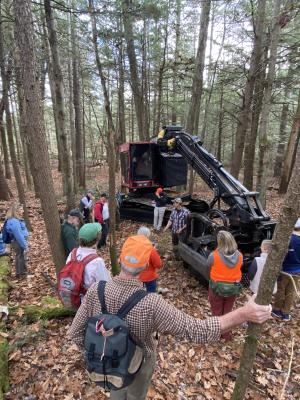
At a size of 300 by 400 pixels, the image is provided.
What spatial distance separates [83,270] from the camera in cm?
316

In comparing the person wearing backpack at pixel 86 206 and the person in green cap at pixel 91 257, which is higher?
the person in green cap at pixel 91 257

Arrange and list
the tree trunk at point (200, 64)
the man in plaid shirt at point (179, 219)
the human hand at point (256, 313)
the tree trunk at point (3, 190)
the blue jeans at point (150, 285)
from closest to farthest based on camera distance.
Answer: the human hand at point (256, 313)
the blue jeans at point (150, 285)
the man in plaid shirt at point (179, 219)
the tree trunk at point (200, 64)
the tree trunk at point (3, 190)

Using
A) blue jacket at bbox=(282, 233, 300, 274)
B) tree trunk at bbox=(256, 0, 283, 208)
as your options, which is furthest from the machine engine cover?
blue jacket at bbox=(282, 233, 300, 274)

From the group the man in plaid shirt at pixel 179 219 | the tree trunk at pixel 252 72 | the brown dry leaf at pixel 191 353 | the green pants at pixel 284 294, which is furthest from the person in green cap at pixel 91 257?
the tree trunk at pixel 252 72

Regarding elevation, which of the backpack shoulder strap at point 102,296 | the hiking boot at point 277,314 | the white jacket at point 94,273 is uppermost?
the backpack shoulder strap at point 102,296

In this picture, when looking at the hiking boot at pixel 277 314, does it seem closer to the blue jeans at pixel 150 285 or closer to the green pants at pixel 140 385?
the blue jeans at pixel 150 285

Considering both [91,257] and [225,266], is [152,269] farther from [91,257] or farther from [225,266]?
[91,257]

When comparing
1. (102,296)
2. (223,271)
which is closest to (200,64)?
(223,271)

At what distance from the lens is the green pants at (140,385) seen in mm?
2391

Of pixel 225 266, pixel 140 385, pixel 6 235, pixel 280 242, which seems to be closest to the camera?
pixel 280 242

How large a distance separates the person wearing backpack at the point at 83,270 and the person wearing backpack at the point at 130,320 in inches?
39.3

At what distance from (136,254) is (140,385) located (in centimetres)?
137

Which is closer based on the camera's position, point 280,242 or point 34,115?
point 280,242

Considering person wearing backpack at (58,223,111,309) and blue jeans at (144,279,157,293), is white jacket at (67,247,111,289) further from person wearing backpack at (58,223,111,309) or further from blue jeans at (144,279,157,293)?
blue jeans at (144,279,157,293)
